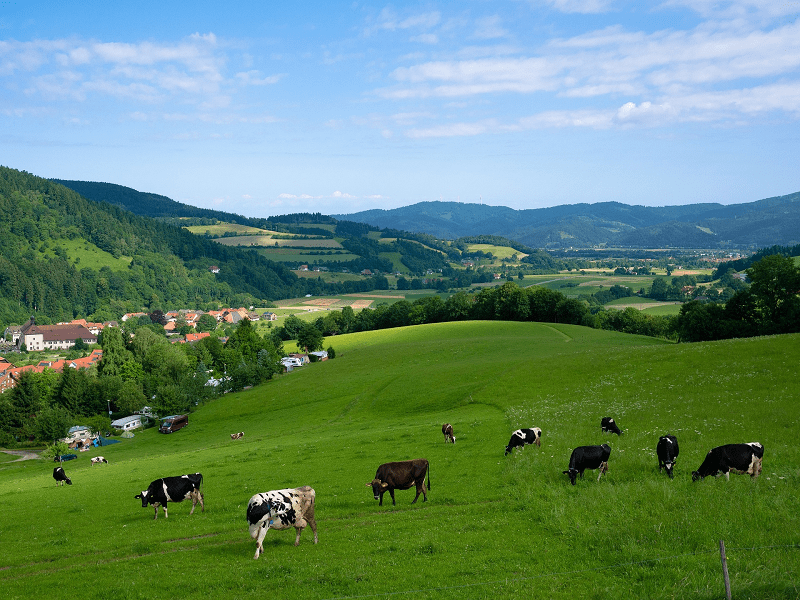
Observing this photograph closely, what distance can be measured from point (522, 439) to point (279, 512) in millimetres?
14914

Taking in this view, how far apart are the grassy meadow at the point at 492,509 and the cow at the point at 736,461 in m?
0.39

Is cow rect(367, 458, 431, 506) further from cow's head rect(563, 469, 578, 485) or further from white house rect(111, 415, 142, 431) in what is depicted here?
white house rect(111, 415, 142, 431)

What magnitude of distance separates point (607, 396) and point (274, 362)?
5803cm

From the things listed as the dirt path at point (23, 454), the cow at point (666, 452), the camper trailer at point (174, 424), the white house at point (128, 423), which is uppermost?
the cow at point (666, 452)

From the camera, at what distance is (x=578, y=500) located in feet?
59.4

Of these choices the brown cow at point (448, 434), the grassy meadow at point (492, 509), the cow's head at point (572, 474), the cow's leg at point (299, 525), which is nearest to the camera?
the grassy meadow at point (492, 509)

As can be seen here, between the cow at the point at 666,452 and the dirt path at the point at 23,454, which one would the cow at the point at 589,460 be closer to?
the cow at the point at 666,452

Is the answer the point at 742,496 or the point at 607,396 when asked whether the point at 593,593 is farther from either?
the point at 607,396

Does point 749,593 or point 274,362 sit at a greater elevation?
point 749,593

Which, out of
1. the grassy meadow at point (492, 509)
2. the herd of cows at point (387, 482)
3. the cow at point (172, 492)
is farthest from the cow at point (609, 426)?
the cow at point (172, 492)

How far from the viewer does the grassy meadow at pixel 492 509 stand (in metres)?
13.3

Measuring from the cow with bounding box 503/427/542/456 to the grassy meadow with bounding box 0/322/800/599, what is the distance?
31.7 inches

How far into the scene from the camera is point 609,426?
28.1m

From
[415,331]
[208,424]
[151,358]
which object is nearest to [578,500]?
[208,424]
